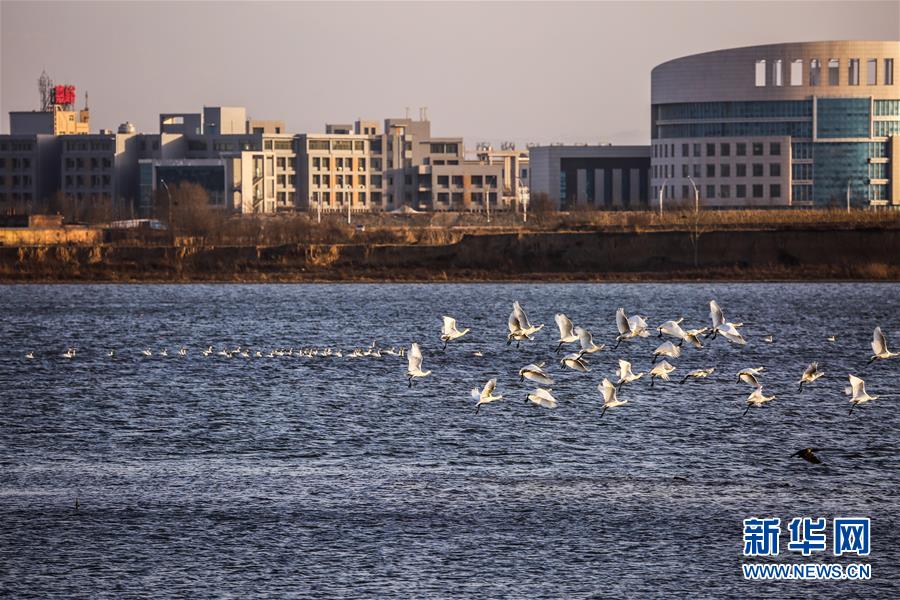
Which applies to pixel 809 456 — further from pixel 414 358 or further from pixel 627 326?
pixel 414 358

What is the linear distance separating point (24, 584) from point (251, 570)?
12.0 feet

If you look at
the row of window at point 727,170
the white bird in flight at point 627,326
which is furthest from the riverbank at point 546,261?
the row of window at point 727,170

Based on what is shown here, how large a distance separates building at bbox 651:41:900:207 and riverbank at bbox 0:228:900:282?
72.5m

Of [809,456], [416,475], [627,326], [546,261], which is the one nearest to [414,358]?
[627,326]

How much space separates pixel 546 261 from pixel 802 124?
83.9 metres

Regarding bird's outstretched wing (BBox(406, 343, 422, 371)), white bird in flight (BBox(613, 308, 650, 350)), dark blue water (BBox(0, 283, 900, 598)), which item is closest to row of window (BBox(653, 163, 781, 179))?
dark blue water (BBox(0, 283, 900, 598))

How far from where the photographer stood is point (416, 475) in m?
33.6

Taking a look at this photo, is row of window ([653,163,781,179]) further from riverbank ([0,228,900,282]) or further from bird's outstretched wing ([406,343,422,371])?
bird's outstretched wing ([406,343,422,371])

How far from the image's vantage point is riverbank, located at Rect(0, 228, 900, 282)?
11325 centimetres

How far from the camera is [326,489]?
105 ft

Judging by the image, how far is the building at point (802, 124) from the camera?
186875mm

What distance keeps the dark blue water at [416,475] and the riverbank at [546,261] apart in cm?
4683

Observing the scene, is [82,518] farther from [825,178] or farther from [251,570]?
[825,178]

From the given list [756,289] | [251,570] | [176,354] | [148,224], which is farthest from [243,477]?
[148,224]
